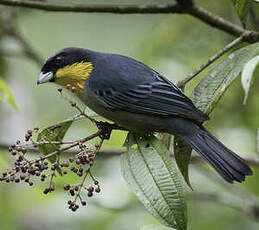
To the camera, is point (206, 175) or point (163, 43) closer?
point (206, 175)

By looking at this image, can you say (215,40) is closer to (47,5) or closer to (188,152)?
(47,5)

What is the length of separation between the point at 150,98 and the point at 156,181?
1.13 meters

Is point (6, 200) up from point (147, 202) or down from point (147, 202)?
down

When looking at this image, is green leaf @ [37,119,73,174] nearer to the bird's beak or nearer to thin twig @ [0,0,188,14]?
the bird's beak

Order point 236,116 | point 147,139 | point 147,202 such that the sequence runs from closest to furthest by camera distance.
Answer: point 147,202, point 147,139, point 236,116

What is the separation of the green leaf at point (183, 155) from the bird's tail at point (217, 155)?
0.05 metres

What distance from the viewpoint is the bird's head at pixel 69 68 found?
425cm

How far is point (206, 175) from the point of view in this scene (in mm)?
5109

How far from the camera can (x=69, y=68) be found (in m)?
4.37

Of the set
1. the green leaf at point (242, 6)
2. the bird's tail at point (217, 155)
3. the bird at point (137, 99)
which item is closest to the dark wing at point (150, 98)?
the bird at point (137, 99)

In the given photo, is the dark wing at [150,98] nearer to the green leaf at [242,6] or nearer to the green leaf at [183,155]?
the green leaf at [183,155]

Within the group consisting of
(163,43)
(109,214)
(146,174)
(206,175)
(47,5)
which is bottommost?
(109,214)

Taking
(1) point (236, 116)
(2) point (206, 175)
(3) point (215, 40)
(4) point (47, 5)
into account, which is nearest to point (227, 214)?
(2) point (206, 175)

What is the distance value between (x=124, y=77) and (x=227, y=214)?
6.34 ft
